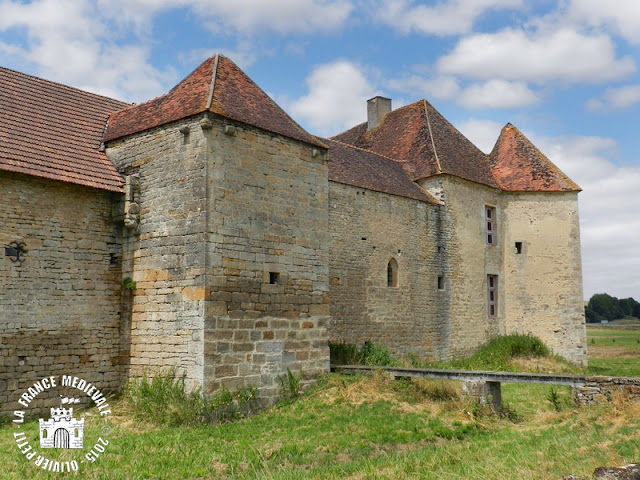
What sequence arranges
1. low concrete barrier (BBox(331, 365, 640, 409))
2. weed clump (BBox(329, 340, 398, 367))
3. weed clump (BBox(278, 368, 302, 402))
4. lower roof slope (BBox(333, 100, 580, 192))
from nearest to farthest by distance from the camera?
low concrete barrier (BBox(331, 365, 640, 409)) < weed clump (BBox(278, 368, 302, 402)) < weed clump (BBox(329, 340, 398, 367)) < lower roof slope (BBox(333, 100, 580, 192))

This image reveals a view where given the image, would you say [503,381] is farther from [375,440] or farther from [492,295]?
[492,295]

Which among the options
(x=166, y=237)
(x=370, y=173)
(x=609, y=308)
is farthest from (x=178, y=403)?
(x=609, y=308)

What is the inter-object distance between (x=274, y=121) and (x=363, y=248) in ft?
17.7

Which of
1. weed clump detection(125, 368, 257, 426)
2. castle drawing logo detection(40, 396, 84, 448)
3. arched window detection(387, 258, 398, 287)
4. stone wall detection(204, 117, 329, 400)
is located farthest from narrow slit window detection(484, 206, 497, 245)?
castle drawing logo detection(40, 396, 84, 448)

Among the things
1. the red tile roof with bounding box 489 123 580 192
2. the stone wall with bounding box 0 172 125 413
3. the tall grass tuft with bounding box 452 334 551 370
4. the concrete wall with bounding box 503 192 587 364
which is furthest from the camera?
the red tile roof with bounding box 489 123 580 192

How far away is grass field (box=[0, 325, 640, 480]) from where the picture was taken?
735 cm

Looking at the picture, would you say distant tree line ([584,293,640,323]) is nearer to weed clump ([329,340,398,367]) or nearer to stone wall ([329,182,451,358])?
stone wall ([329,182,451,358])

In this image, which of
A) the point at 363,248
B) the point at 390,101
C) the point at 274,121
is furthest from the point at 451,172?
the point at 274,121

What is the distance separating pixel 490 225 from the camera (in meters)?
21.3

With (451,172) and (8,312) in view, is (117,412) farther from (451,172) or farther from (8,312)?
(451,172)

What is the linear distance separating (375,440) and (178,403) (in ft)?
10.8

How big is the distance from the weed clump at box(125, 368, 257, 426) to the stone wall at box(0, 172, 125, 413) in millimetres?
1238

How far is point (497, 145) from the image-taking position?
23703 millimetres

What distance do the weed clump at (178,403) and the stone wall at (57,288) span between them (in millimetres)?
1238
